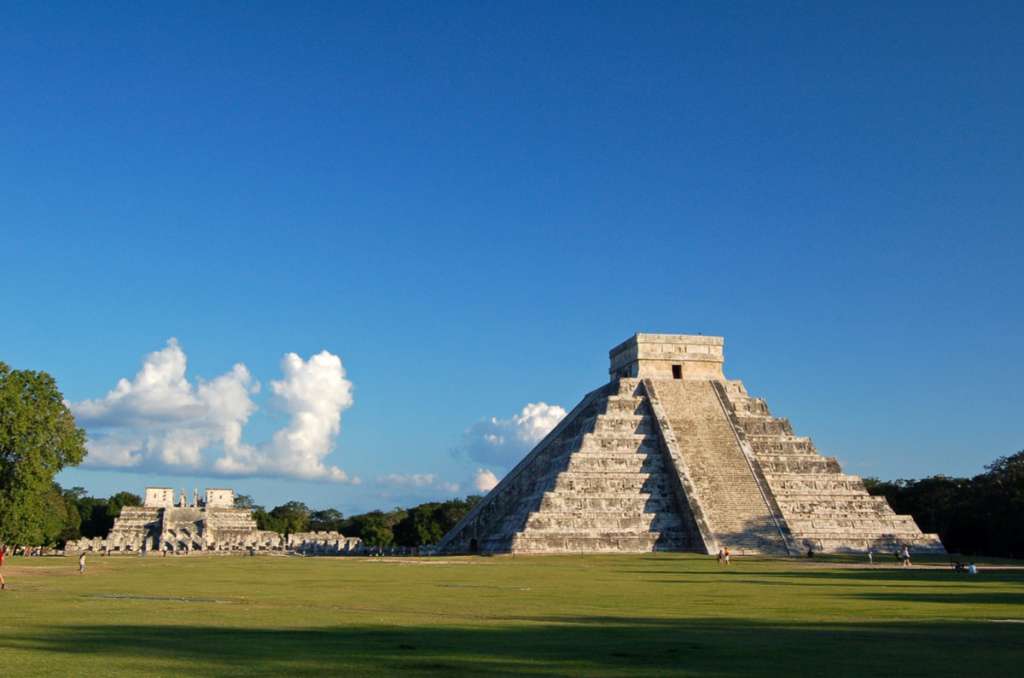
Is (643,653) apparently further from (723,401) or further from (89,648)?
(723,401)

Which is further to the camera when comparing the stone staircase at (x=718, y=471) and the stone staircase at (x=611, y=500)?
the stone staircase at (x=611, y=500)

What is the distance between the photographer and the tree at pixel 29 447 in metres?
34.9

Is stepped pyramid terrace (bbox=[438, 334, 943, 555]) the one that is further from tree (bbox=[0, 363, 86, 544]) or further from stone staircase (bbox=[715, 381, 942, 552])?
tree (bbox=[0, 363, 86, 544])

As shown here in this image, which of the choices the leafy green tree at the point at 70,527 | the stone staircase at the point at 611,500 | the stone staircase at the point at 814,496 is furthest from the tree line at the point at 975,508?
the leafy green tree at the point at 70,527

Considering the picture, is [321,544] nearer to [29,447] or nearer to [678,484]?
[678,484]

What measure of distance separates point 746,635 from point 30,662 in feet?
24.9

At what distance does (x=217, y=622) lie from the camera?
42.1ft

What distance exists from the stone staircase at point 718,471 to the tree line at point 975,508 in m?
14.5

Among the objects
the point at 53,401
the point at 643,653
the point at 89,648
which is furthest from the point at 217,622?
the point at 53,401

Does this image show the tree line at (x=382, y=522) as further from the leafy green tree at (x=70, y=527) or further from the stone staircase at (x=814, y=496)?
the stone staircase at (x=814, y=496)

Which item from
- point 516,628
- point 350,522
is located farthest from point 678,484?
point 350,522

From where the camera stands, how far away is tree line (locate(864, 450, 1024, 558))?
4972 centimetres

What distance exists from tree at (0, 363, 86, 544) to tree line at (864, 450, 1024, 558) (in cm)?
A: 4389

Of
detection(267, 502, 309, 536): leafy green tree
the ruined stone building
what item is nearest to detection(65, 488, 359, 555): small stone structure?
the ruined stone building
